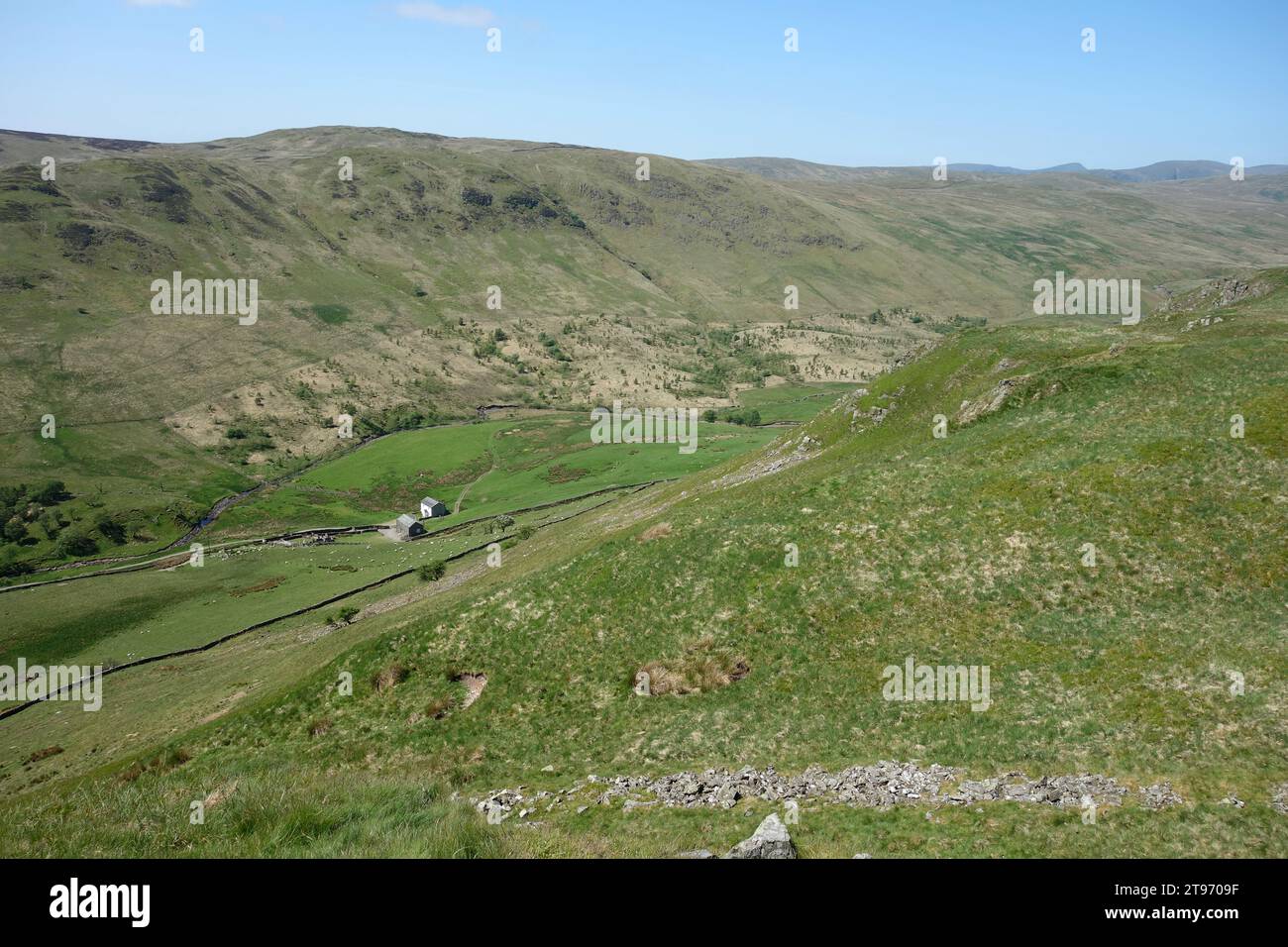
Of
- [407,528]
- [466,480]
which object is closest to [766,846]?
[407,528]

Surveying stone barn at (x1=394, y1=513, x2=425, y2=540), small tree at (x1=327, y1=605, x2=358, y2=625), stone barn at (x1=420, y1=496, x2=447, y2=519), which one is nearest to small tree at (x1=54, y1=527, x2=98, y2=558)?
stone barn at (x1=394, y1=513, x2=425, y2=540)

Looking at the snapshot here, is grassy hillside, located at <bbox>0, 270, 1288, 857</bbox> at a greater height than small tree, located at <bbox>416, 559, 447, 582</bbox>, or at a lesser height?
greater

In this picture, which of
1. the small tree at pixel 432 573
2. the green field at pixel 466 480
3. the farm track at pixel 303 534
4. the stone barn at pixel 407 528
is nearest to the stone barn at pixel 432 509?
the green field at pixel 466 480

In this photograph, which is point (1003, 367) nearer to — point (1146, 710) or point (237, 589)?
point (1146, 710)

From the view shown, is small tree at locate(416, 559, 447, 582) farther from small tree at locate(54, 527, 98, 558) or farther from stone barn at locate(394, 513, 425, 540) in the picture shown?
small tree at locate(54, 527, 98, 558)

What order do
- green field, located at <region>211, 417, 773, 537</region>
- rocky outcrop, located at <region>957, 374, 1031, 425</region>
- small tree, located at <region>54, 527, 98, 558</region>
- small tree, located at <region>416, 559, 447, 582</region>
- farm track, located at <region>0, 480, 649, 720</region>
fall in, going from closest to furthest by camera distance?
rocky outcrop, located at <region>957, 374, 1031, 425</region>, farm track, located at <region>0, 480, 649, 720</region>, small tree, located at <region>416, 559, 447, 582</region>, small tree, located at <region>54, 527, 98, 558</region>, green field, located at <region>211, 417, 773, 537</region>
